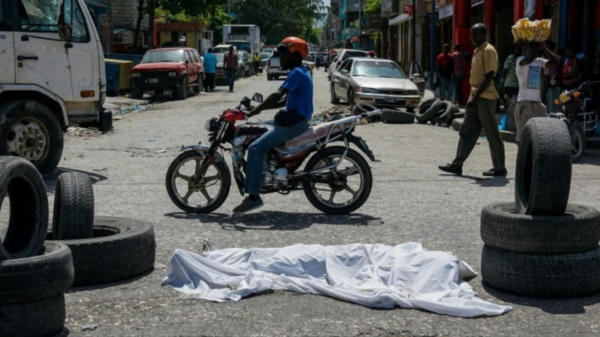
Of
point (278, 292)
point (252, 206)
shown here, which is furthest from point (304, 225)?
point (278, 292)

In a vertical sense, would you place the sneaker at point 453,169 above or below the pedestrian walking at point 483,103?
below

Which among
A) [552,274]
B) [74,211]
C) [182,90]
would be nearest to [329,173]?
[74,211]

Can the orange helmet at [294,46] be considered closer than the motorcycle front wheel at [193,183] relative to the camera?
Yes

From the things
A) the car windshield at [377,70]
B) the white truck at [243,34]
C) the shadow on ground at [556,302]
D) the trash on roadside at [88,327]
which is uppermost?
the white truck at [243,34]

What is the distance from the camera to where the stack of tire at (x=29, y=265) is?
4781 millimetres

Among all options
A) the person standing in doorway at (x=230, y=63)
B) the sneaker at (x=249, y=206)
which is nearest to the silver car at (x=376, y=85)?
the person standing in doorway at (x=230, y=63)

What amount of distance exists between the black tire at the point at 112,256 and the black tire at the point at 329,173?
259cm

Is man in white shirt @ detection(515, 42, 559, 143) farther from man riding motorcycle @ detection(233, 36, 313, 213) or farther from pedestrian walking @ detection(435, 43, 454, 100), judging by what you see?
pedestrian walking @ detection(435, 43, 454, 100)

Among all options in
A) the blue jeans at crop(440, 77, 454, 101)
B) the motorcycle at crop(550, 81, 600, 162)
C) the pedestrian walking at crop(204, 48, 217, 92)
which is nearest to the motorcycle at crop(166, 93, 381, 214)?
the motorcycle at crop(550, 81, 600, 162)

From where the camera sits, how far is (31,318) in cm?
486

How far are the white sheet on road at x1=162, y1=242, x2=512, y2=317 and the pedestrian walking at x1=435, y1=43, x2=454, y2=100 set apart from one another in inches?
785

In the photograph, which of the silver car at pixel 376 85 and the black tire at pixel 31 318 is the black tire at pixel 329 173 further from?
the silver car at pixel 376 85

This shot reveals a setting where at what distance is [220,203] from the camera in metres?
9.02

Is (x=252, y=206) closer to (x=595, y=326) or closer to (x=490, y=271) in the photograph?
(x=490, y=271)
